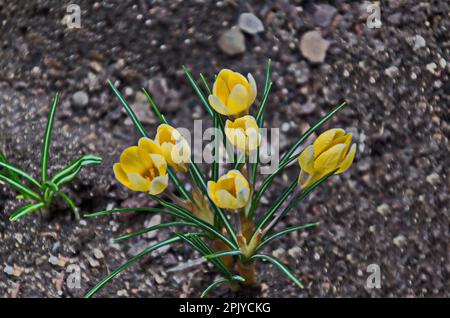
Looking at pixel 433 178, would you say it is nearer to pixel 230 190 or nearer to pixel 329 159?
pixel 329 159

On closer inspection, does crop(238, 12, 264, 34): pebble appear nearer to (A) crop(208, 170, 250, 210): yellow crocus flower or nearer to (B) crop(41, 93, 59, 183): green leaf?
(B) crop(41, 93, 59, 183): green leaf

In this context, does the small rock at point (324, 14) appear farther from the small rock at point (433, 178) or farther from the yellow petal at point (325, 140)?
the yellow petal at point (325, 140)

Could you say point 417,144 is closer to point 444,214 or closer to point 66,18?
point 444,214

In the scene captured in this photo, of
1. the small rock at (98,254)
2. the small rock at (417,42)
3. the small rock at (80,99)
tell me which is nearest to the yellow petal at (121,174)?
the small rock at (98,254)

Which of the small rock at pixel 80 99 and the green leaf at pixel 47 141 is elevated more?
the green leaf at pixel 47 141

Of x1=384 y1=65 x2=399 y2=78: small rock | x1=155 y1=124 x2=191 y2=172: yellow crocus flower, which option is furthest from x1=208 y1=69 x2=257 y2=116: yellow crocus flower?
x1=384 y1=65 x2=399 y2=78: small rock

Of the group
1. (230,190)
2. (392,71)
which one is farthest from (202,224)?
(392,71)
